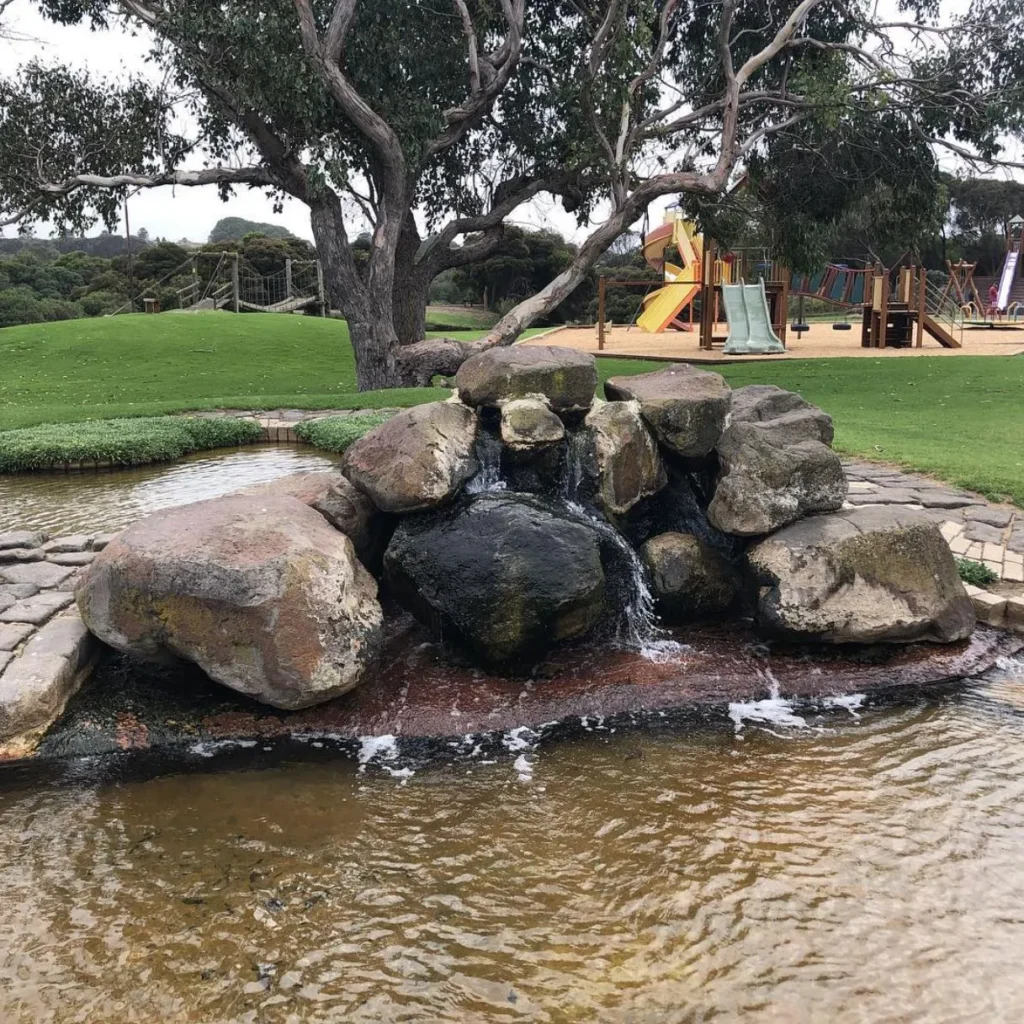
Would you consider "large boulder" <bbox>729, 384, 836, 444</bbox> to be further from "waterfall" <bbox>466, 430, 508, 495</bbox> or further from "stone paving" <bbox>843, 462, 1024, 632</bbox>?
"waterfall" <bbox>466, 430, 508, 495</bbox>

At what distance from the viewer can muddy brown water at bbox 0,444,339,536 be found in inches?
288

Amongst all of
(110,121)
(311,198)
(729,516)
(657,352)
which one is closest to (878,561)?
(729,516)

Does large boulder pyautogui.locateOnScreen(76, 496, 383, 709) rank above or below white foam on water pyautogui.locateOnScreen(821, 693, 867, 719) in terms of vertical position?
above

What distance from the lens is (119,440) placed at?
9.77 meters

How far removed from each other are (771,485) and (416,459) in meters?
2.14

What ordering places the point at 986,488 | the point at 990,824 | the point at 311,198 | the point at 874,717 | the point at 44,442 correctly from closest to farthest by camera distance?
1. the point at 990,824
2. the point at 874,717
3. the point at 986,488
4. the point at 44,442
5. the point at 311,198

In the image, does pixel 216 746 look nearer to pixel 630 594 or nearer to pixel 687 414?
pixel 630 594

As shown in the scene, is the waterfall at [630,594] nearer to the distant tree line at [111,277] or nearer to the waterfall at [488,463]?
the waterfall at [488,463]

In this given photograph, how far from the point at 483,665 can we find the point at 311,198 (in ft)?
36.2

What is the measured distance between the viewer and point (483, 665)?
502 centimetres

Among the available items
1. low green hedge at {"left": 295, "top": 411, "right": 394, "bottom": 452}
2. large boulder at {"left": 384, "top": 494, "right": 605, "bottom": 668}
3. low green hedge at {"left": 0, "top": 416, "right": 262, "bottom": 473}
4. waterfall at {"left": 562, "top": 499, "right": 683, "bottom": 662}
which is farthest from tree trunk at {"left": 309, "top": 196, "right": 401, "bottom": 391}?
large boulder at {"left": 384, "top": 494, "right": 605, "bottom": 668}

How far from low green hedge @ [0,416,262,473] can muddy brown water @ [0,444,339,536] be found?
0.57 feet

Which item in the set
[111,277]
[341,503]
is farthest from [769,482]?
[111,277]

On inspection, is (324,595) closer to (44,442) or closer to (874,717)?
(874,717)
